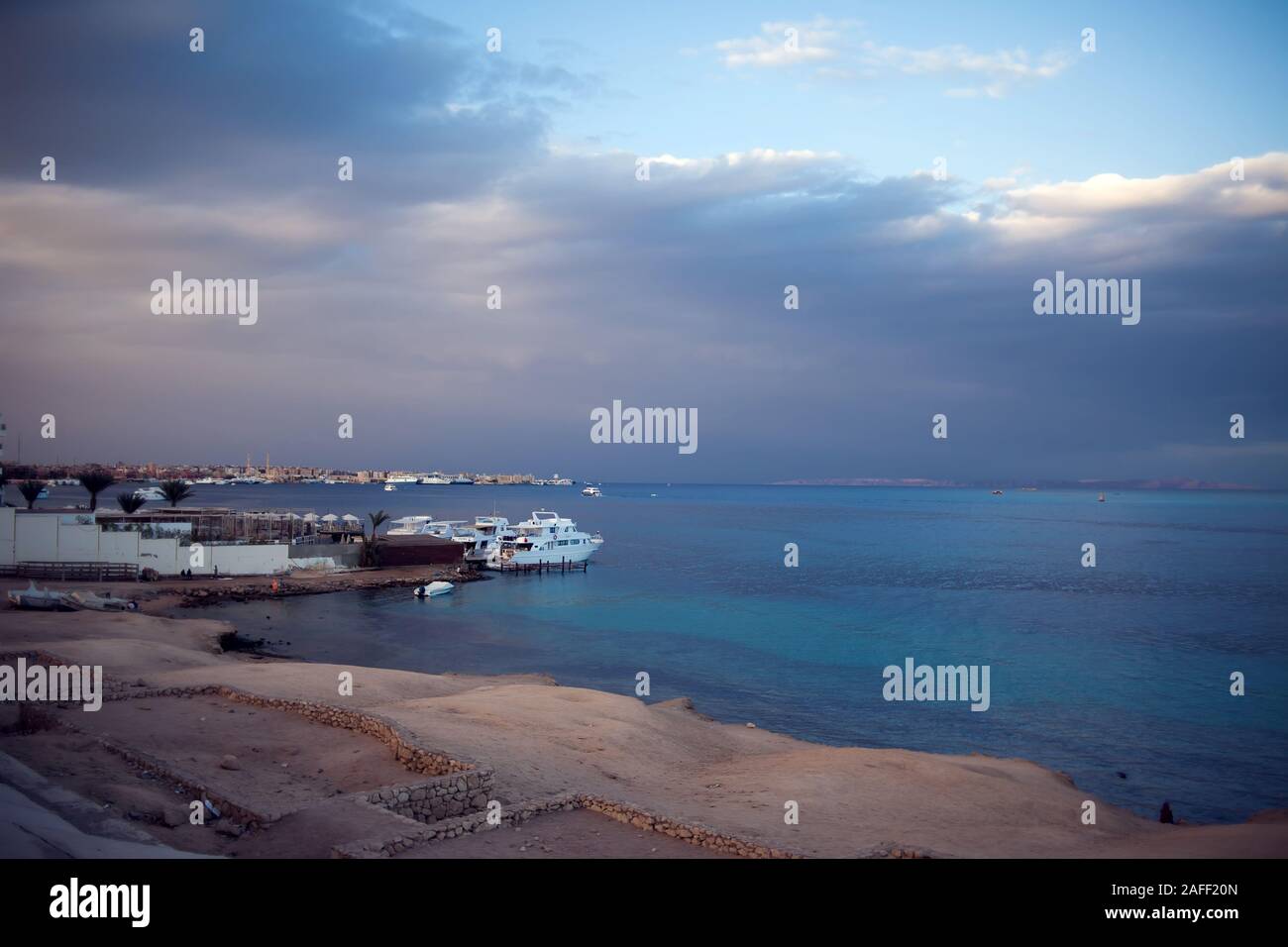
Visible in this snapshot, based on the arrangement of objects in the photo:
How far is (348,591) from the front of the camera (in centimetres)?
5081

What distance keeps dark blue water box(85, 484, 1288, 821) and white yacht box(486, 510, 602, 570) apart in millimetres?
3164

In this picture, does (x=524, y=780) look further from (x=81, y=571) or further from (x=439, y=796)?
(x=81, y=571)

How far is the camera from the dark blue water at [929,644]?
24.1 m

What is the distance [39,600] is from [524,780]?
2937 centimetres

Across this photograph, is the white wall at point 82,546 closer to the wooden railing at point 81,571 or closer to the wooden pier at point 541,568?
the wooden railing at point 81,571

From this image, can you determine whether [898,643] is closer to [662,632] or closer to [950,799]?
[662,632]

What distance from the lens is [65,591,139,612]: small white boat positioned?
111 feet

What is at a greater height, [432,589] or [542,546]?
[542,546]

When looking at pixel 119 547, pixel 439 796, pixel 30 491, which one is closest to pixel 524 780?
pixel 439 796

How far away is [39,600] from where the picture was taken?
32.2 metres

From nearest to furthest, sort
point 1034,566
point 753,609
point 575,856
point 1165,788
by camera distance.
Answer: point 575,856
point 1165,788
point 753,609
point 1034,566
